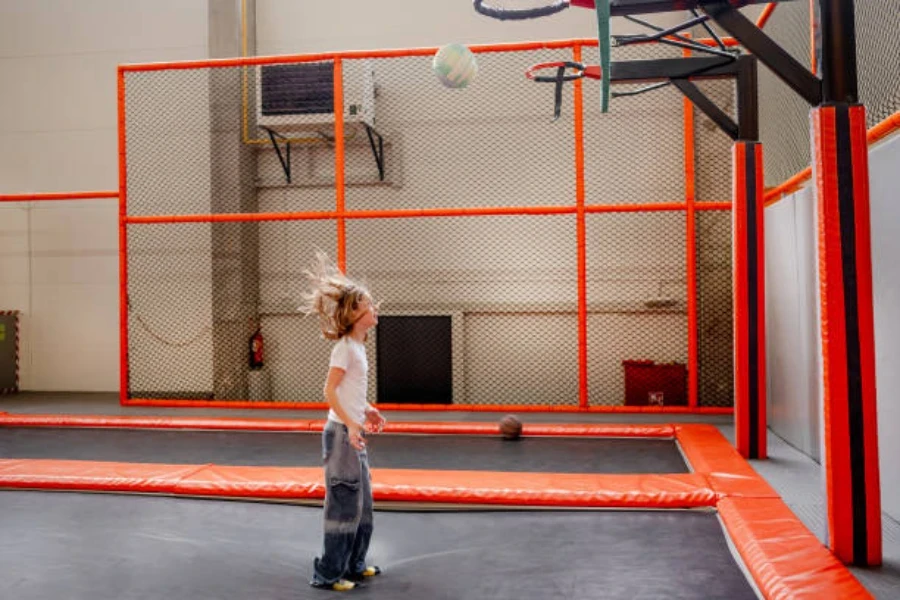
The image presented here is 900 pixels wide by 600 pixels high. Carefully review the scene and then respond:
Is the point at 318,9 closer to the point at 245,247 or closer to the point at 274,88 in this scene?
the point at 274,88

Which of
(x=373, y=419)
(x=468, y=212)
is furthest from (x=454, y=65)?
(x=373, y=419)

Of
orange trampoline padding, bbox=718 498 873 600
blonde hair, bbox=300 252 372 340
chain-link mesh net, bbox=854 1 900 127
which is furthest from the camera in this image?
chain-link mesh net, bbox=854 1 900 127

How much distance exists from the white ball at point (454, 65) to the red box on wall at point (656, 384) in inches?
130

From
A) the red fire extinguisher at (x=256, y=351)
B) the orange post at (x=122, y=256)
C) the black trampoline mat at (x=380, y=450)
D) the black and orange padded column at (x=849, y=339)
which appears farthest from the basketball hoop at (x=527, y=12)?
the red fire extinguisher at (x=256, y=351)

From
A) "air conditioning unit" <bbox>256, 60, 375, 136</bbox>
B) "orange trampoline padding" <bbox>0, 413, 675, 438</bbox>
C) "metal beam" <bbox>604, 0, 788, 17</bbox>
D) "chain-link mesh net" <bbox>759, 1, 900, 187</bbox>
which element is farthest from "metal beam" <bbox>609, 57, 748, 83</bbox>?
"air conditioning unit" <bbox>256, 60, 375, 136</bbox>

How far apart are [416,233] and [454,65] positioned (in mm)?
2954

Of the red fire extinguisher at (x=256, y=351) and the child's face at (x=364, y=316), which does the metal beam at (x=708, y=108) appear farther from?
the red fire extinguisher at (x=256, y=351)

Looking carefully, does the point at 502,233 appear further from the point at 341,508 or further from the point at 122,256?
the point at 341,508

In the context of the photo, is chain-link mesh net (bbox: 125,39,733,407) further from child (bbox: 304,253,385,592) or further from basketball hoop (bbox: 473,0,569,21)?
child (bbox: 304,253,385,592)

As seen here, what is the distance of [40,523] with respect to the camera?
3.20 m

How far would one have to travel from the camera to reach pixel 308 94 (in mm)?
6688

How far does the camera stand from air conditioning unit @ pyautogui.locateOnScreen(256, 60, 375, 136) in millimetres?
6660

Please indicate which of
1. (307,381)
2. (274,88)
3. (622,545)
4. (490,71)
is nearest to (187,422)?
(307,381)

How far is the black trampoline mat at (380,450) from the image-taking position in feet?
13.9
